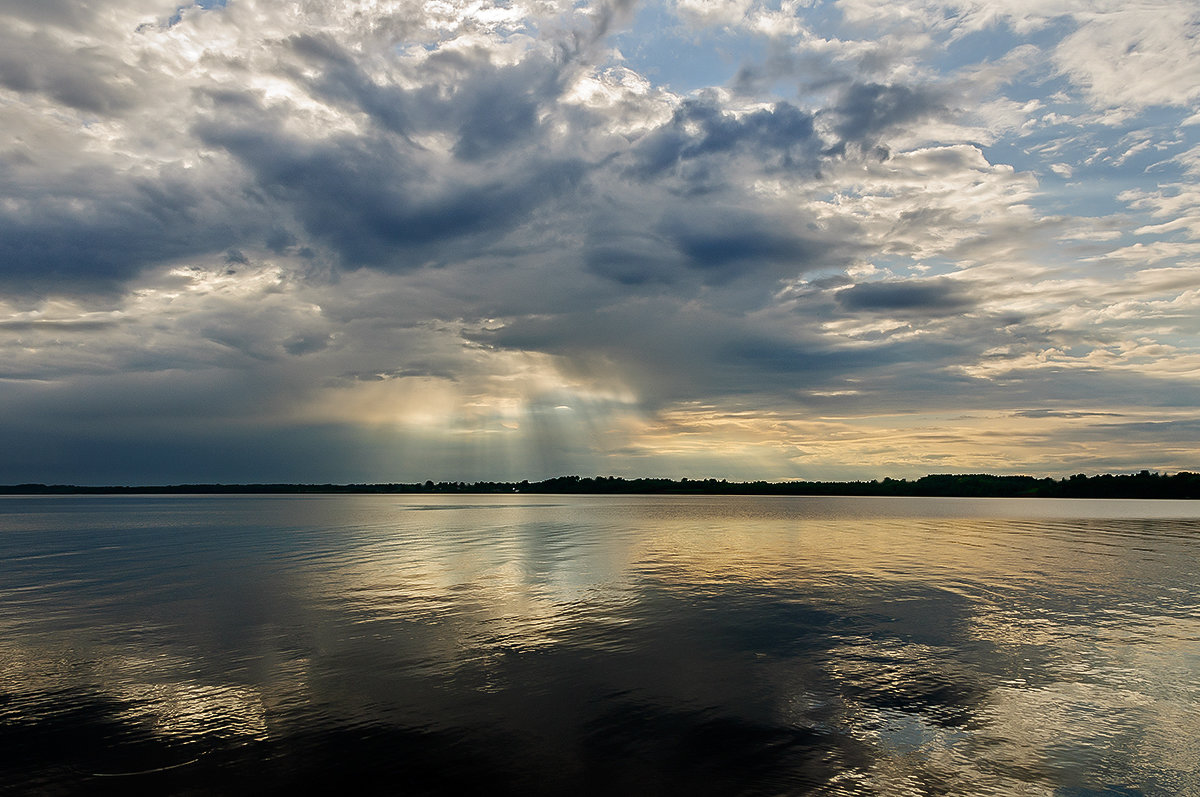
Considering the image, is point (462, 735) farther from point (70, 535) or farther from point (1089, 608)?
point (70, 535)

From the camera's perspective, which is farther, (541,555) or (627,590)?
(541,555)

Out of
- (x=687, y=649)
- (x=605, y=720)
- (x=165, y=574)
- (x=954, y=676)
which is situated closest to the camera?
(x=605, y=720)

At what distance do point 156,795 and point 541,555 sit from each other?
38769 millimetres

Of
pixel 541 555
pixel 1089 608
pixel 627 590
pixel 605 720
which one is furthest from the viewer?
pixel 541 555

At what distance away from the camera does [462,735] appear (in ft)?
43.9

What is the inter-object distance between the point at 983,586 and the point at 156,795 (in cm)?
3606

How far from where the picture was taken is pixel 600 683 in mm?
17141

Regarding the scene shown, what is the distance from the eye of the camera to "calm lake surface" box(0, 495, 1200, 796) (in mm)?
11812

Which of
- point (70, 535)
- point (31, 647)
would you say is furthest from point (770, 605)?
point (70, 535)

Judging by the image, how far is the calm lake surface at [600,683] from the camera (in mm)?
11812

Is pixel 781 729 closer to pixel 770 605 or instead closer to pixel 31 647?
pixel 770 605

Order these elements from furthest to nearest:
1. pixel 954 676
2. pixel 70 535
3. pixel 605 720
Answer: pixel 70 535
pixel 954 676
pixel 605 720

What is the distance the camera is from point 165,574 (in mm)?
38625

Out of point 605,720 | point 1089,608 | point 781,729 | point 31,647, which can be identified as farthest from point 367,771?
point 1089,608
